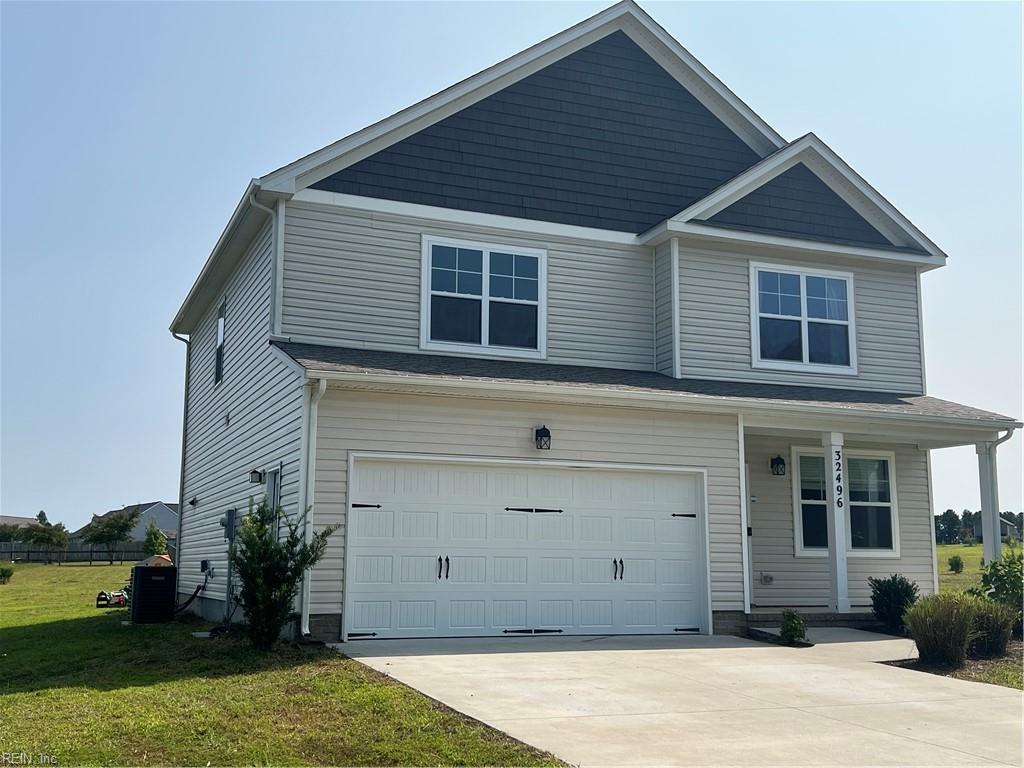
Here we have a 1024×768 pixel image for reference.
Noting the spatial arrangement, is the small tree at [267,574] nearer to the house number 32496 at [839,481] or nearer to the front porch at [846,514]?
the front porch at [846,514]

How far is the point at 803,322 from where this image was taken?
16219 millimetres

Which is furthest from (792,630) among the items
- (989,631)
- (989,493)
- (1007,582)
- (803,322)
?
(803,322)

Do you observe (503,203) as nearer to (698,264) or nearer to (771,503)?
(698,264)

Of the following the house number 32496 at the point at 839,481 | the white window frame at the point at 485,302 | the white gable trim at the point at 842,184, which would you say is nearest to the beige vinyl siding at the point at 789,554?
the house number 32496 at the point at 839,481

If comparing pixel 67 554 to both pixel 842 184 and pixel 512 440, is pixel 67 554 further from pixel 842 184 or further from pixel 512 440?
pixel 842 184

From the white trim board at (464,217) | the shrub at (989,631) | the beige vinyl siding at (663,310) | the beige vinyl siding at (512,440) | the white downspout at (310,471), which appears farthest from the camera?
the beige vinyl siding at (663,310)

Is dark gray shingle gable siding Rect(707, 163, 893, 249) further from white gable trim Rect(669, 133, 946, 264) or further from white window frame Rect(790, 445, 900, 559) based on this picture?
white window frame Rect(790, 445, 900, 559)

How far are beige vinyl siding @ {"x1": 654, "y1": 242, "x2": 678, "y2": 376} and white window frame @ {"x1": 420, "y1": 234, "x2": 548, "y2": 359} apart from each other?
191 centimetres

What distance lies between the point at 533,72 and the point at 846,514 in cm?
869

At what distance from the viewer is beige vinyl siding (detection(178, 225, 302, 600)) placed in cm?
1284

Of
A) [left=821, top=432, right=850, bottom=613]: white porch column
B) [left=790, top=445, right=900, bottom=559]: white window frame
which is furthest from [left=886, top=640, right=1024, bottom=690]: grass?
[left=790, top=445, right=900, bottom=559]: white window frame

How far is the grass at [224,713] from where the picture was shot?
649 centimetres

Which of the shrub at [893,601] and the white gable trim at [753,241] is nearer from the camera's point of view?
the shrub at [893,601]

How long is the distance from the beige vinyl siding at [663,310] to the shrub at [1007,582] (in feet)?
17.1
